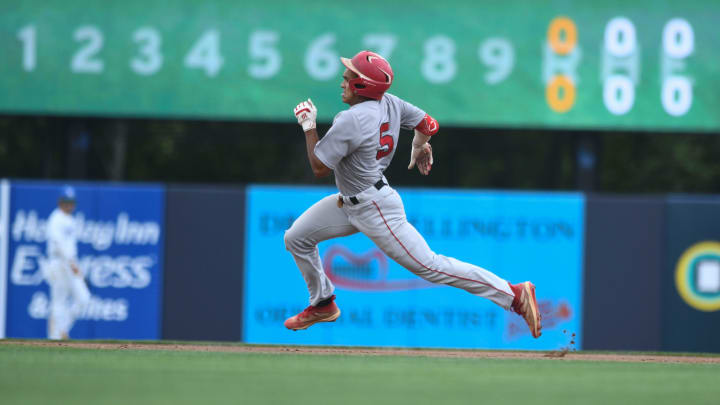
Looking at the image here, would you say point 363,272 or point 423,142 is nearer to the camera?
point 423,142

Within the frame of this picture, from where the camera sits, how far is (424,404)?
5023 mm

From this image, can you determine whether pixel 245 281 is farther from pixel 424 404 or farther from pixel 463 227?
pixel 424 404

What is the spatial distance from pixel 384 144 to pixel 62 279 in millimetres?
5669

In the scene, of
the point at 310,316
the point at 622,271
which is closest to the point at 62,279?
the point at 310,316

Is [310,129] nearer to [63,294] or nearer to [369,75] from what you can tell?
[369,75]

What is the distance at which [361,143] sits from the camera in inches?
254

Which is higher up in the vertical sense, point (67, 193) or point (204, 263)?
point (67, 193)

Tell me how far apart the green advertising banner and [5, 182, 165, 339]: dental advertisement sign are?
92 cm

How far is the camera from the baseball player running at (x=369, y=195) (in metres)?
6.41

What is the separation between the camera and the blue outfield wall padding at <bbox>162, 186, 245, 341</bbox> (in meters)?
11.4

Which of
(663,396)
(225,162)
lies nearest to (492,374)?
(663,396)

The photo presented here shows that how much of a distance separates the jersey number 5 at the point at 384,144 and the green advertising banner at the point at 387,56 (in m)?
4.73

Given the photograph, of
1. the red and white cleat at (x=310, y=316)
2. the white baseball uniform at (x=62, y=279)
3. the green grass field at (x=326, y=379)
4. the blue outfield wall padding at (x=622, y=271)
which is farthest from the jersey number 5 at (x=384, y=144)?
the white baseball uniform at (x=62, y=279)

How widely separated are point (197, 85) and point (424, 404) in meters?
7.17
